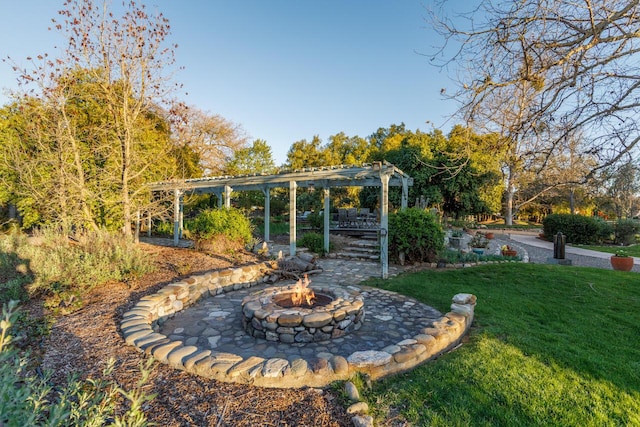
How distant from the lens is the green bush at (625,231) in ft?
44.9

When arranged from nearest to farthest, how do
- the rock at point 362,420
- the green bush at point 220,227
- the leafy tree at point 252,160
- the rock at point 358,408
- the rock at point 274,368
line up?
the rock at point 362,420 < the rock at point 358,408 < the rock at point 274,368 < the green bush at point 220,227 < the leafy tree at point 252,160

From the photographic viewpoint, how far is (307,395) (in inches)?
89.8

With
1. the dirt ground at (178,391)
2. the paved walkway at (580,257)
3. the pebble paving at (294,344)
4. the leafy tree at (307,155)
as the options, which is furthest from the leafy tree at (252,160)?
the dirt ground at (178,391)

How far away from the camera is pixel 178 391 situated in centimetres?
227

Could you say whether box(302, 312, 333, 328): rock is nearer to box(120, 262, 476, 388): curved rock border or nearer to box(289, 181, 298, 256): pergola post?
box(120, 262, 476, 388): curved rock border

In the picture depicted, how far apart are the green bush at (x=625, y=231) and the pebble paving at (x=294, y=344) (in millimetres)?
15155

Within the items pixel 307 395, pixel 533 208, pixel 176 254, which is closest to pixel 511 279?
pixel 307 395

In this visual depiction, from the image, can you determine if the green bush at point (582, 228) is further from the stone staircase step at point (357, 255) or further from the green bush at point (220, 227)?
the green bush at point (220, 227)

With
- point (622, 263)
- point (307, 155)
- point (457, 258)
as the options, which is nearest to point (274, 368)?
point (457, 258)

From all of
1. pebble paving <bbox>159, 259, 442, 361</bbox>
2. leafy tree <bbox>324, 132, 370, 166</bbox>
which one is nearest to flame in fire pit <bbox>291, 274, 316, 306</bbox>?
pebble paving <bbox>159, 259, 442, 361</bbox>

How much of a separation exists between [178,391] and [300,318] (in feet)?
5.06

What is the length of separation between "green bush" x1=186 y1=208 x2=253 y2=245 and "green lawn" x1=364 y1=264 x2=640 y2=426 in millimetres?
5146

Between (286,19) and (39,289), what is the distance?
7.86 metres

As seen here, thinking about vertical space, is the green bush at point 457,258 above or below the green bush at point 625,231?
below
